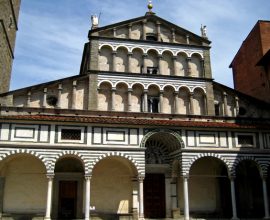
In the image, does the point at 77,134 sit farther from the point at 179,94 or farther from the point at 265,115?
the point at 265,115

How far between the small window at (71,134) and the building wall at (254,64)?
45.8 ft

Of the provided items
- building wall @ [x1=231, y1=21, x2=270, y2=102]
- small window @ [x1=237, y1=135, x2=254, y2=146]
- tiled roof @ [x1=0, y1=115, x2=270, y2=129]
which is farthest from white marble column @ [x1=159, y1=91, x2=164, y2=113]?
building wall @ [x1=231, y1=21, x2=270, y2=102]

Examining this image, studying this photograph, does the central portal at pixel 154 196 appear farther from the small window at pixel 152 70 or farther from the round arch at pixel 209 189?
the small window at pixel 152 70

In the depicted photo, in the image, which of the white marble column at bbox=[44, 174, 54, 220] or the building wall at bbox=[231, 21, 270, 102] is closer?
the white marble column at bbox=[44, 174, 54, 220]

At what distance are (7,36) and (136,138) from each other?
34.9 ft

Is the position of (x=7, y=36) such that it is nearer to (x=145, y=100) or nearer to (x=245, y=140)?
(x=145, y=100)

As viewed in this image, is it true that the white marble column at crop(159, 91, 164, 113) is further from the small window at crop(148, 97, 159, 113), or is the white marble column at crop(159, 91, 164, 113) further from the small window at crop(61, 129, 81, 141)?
the small window at crop(61, 129, 81, 141)

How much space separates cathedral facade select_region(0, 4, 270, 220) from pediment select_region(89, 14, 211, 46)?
7 cm

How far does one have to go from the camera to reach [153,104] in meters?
23.0

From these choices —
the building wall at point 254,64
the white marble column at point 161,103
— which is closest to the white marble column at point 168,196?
the white marble column at point 161,103

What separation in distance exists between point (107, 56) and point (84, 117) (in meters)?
5.11

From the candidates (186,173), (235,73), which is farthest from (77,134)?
(235,73)

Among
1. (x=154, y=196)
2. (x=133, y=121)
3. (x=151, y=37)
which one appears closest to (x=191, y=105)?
(x=133, y=121)

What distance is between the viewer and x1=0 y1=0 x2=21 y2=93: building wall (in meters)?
21.2
